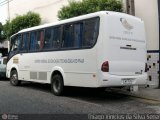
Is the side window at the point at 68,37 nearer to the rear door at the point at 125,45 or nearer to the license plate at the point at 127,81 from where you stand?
the rear door at the point at 125,45

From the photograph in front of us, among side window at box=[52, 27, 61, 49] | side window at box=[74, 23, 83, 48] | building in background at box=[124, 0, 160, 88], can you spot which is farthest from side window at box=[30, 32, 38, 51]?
building in background at box=[124, 0, 160, 88]

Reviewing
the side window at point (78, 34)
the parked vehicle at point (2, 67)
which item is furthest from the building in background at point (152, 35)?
the parked vehicle at point (2, 67)

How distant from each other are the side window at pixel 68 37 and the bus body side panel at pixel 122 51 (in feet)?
5.17

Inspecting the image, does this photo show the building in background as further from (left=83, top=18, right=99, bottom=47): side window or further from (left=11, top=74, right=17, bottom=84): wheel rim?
(left=11, top=74, right=17, bottom=84): wheel rim

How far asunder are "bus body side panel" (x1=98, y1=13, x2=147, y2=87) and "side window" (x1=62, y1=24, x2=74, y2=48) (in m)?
1.58

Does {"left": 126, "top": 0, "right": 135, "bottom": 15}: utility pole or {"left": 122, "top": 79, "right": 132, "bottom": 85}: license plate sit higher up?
{"left": 126, "top": 0, "right": 135, "bottom": 15}: utility pole

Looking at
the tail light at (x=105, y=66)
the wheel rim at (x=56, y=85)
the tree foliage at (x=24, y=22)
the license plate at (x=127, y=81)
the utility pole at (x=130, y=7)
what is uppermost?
the tree foliage at (x=24, y=22)

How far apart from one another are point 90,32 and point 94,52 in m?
0.69

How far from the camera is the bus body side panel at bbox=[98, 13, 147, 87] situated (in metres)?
10.5

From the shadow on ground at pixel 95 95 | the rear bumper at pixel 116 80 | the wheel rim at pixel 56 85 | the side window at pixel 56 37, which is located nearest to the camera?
the rear bumper at pixel 116 80

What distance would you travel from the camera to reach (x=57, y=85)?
40.8 ft

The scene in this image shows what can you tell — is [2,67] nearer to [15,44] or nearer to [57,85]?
[15,44]

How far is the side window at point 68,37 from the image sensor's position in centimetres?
1179

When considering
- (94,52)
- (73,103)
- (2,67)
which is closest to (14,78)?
(2,67)
